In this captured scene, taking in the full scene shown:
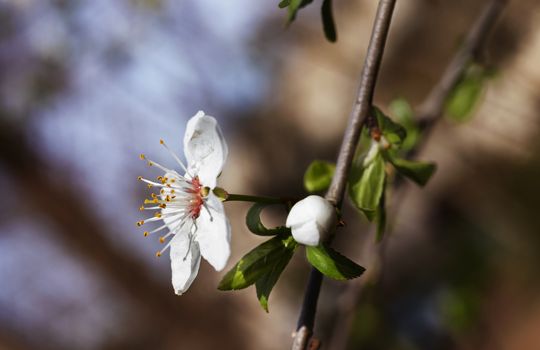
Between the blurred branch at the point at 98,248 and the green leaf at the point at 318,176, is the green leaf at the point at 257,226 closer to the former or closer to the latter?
the green leaf at the point at 318,176

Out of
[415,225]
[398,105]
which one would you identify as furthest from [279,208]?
[398,105]

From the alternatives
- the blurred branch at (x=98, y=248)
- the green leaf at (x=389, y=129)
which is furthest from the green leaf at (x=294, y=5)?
the blurred branch at (x=98, y=248)

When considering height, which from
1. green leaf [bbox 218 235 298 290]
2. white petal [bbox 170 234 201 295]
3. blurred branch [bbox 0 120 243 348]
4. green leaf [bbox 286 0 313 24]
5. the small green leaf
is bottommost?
blurred branch [bbox 0 120 243 348]

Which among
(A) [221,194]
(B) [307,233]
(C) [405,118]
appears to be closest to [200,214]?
(A) [221,194]

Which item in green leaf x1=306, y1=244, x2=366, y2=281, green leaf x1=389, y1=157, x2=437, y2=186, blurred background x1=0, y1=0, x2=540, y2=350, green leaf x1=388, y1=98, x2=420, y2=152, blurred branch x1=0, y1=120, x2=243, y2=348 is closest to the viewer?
green leaf x1=306, y1=244, x2=366, y2=281

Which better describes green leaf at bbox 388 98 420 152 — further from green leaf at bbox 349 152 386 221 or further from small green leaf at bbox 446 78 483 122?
green leaf at bbox 349 152 386 221

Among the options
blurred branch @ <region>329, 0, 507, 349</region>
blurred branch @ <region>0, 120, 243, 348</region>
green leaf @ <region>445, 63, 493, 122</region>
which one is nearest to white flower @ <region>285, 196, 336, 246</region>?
blurred branch @ <region>329, 0, 507, 349</region>
